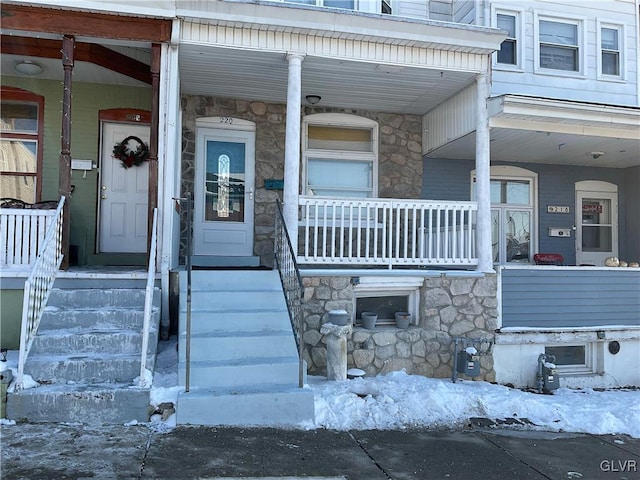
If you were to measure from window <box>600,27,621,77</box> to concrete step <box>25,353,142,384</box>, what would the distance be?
8.93 m

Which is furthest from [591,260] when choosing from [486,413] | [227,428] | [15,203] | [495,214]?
[15,203]

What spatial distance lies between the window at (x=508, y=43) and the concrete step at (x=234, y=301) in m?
5.72

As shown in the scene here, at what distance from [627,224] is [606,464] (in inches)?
263

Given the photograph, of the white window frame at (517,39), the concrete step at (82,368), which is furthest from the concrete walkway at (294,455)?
the white window frame at (517,39)

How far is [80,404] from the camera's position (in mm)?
4129

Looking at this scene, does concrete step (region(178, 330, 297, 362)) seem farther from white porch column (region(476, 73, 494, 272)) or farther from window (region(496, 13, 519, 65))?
window (region(496, 13, 519, 65))

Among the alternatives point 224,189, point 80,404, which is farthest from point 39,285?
point 224,189

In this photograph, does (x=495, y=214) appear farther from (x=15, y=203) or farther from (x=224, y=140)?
(x=15, y=203)

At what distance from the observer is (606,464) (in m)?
4.07

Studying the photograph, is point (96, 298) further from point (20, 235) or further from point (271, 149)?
point (271, 149)

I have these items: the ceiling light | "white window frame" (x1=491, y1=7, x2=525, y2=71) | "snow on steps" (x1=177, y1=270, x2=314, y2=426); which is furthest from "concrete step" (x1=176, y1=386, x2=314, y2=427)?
"white window frame" (x1=491, y1=7, x2=525, y2=71)

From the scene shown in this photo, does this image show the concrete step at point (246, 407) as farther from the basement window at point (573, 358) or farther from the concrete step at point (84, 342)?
the basement window at point (573, 358)

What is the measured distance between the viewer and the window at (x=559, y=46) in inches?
336

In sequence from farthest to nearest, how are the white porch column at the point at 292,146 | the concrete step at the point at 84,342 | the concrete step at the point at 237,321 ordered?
the white porch column at the point at 292,146 < the concrete step at the point at 237,321 < the concrete step at the point at 84,342
